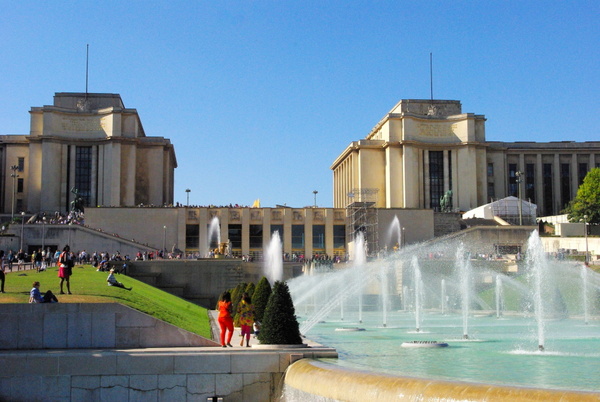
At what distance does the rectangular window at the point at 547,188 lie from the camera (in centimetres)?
10838

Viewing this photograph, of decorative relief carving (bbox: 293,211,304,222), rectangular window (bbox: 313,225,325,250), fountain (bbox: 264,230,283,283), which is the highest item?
decorative relief carving (bbox: 293,211,304,222)

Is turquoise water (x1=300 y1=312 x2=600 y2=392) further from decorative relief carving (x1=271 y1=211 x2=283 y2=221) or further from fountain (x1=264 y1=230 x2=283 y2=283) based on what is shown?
decorative relief carving (x1=271 y1=211 x2=283 y2=221)

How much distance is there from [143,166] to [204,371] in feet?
283

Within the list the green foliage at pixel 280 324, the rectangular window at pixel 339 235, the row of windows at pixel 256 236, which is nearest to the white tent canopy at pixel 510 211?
the rectangular window at pixel 339 235

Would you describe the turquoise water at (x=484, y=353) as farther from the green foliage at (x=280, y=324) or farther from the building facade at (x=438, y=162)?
the building facade at (x=438, y=162)

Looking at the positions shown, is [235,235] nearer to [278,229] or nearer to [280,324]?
[278,229]

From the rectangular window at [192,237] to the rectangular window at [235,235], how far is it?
132 inches

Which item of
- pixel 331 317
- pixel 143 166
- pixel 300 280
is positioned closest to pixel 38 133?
pixel 143 166

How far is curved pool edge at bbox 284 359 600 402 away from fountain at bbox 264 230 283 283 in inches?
1638

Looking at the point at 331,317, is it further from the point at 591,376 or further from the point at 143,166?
the point at 143,166

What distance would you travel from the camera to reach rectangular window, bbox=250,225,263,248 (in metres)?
80.6

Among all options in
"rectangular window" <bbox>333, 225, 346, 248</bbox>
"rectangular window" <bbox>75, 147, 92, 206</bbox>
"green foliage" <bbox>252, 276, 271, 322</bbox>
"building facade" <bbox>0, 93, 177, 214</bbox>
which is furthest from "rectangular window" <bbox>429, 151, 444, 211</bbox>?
"green foliage" <bbox>252, 276, 271, 322</bbox>

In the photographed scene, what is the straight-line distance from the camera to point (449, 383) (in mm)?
13344

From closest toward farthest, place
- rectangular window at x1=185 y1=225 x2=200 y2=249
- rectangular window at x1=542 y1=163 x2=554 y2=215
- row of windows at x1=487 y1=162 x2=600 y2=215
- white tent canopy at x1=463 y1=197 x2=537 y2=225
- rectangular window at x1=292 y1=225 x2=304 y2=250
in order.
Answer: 1. rectangular window at x1=185 y1=225 x2=200 y2=249
2. rectangular window at x1=292 y1=225 x2=304 y2=250
3. white tent canopy at x1=463 y1=197 x2=537 y2=225
4. row of windows at x1=487 y1=162 x2=600 y2=215
5. rectangular window at x1=542 y1=163 x2=554 y2=215
